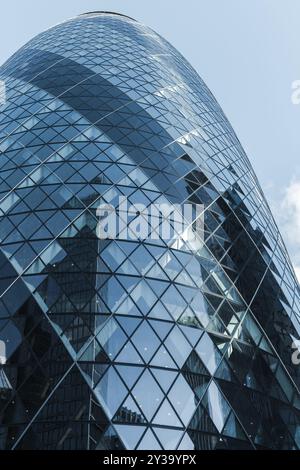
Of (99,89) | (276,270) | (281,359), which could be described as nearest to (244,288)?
(281,359)

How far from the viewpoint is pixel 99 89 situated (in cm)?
2472

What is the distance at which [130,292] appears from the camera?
15.2 m

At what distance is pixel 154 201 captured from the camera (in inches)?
724

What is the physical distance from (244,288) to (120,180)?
636 cm

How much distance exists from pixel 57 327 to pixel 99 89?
14.7m

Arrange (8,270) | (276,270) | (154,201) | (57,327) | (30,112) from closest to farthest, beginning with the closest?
(57,327) → (8,270) → (154,201) → (276,270) → (30,112)

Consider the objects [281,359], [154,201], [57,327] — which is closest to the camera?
[57,327]

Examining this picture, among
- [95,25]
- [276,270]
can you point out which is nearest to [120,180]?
[276,270]

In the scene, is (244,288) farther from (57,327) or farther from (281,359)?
(57,327)

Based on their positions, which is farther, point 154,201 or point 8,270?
point 154,201

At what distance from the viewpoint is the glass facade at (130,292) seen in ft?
42.3

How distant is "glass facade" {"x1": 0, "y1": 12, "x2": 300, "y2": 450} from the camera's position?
1289 centimetres

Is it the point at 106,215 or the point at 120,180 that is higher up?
the point at 120,180

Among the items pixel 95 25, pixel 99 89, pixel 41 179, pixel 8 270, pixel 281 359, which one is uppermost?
pixel 95 25
